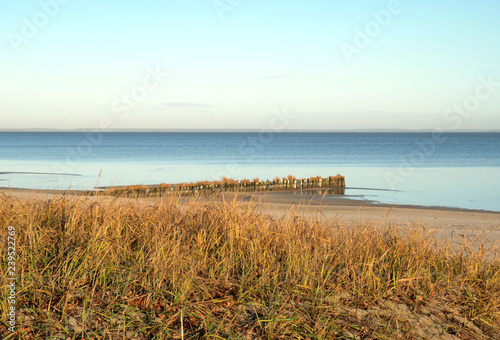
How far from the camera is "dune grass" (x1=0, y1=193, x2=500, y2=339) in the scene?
4344mm

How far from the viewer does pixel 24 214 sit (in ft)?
20.5

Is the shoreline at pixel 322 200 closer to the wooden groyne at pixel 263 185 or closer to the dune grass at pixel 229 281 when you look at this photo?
the wooden groyne at pixel 263 185

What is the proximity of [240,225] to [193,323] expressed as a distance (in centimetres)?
218

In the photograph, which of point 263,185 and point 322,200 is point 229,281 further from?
point 263,185

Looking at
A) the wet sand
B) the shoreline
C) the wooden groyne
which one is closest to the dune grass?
the wet sand

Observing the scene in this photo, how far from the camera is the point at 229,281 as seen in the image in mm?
5324

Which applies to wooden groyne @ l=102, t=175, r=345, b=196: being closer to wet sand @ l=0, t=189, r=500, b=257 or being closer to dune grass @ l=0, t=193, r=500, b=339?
wet sand @ l=0, t=189, r=500, b=257

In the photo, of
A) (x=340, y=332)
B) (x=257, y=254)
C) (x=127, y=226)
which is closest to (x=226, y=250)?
(x=257, y=254)

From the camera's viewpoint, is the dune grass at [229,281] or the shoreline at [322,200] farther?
the shoreline at [322,200]

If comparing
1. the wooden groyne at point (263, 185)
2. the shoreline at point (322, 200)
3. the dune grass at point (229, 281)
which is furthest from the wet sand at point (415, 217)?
the dune grass at point (229, 281)

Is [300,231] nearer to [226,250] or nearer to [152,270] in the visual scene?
[226,250]

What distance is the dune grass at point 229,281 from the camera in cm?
434

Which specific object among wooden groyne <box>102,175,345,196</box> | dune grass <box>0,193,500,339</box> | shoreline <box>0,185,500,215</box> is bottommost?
dune grass <box>0,193,500,339</box>

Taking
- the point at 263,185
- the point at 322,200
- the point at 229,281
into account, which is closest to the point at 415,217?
the point at 322,200
